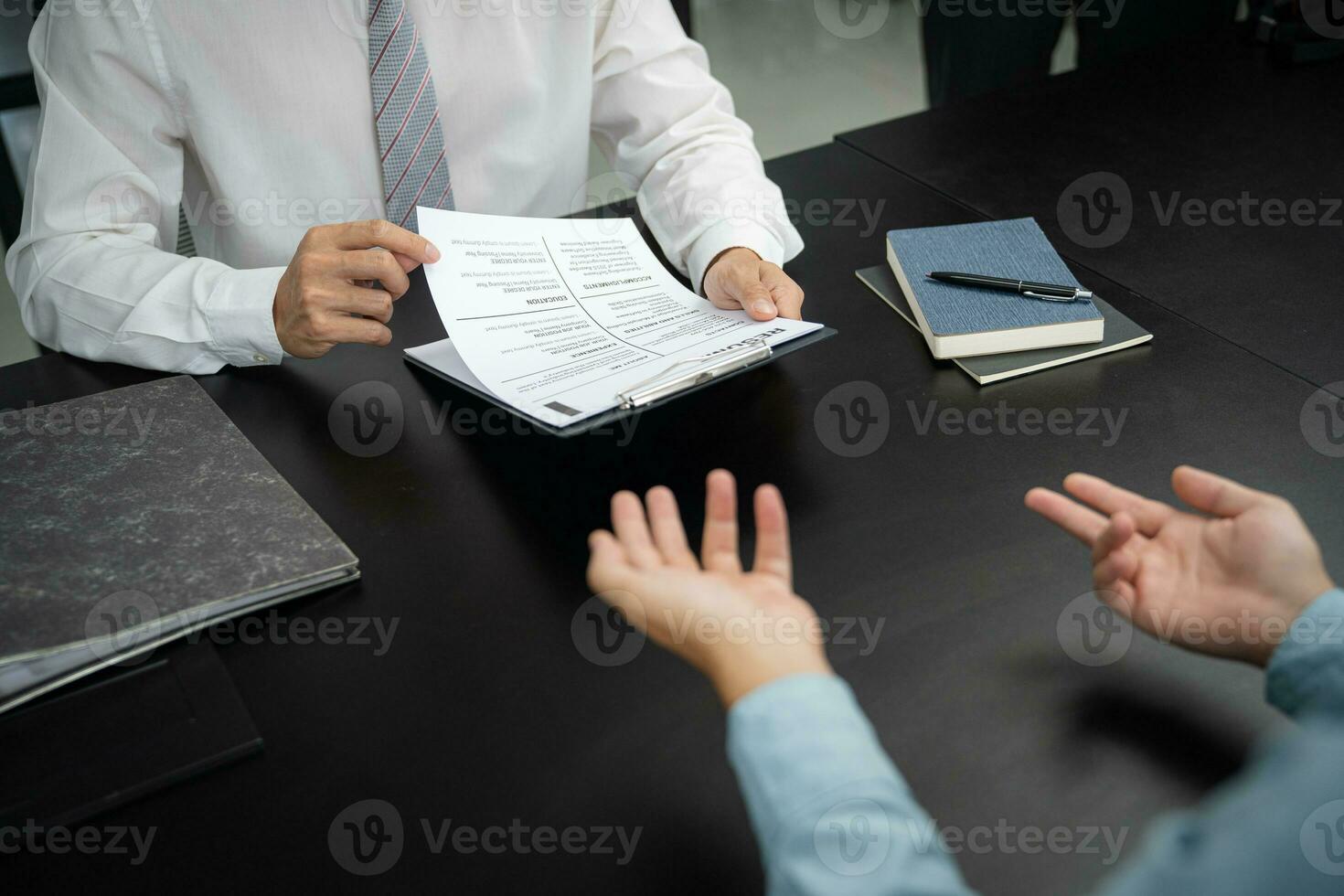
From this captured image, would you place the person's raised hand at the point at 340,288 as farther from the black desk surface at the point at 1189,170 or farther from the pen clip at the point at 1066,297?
the black desk surface at the point at 1189,170

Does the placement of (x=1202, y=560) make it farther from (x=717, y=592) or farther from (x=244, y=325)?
(x=244, y=325)

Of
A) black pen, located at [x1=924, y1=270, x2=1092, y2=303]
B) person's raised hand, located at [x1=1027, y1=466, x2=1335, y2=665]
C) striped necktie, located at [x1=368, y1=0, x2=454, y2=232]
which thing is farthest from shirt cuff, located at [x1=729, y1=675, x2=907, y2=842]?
striped necktie, located at [x1=368, y1=0, x2=454, y2=232]

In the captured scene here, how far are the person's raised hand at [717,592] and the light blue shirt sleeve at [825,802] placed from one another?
0.02 metres

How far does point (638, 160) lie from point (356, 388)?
26.7 inches

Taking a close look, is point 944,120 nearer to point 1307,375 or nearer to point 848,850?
point 1307,375

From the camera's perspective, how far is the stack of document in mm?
1068

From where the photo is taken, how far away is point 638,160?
62.7 inches

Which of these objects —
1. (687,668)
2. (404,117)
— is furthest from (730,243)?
(687,668)

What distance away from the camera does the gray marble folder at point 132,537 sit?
73 cm

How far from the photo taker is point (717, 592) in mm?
659

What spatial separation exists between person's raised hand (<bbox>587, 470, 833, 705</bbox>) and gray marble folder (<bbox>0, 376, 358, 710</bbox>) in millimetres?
252

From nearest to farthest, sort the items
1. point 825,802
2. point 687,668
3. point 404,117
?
point 825,802
point 687,668
point 404,117

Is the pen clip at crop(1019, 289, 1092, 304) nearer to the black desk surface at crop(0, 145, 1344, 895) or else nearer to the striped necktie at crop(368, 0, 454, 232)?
the black desk surface at crop(0, 145, 1344, 895)

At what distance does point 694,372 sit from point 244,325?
51cm
